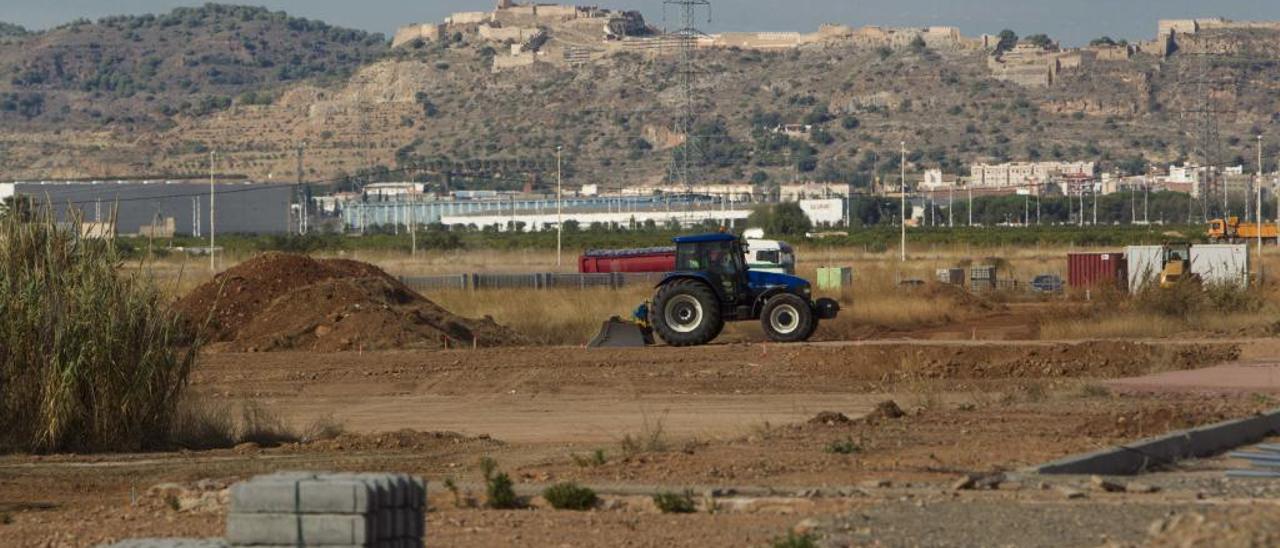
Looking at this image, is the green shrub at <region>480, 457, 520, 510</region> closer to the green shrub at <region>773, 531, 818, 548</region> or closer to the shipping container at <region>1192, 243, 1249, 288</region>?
the green shrub at <region>773, 531, 818, 548</region>

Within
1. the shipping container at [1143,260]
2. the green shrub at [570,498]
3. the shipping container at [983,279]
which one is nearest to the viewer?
the green shrub at [570,498]

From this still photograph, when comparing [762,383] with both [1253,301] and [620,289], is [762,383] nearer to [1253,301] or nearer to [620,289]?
[1253,301]

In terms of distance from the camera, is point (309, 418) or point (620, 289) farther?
point (620, 289)

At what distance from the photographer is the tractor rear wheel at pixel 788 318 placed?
36.6m

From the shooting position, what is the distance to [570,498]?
16.0 metres

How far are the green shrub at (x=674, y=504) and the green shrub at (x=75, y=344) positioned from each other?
24.7 ft

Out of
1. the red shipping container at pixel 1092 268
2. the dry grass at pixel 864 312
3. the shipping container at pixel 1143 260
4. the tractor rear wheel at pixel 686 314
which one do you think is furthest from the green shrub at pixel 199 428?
the red shipping container at pixel 1092 268

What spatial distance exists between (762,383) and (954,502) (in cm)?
1568

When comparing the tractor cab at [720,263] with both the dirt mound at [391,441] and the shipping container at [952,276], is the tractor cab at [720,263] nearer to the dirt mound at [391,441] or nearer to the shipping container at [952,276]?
the dirt mound at [391,441]

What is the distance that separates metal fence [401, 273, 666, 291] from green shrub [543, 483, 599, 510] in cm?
4310

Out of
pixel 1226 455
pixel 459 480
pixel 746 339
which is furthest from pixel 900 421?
pixel 746 339

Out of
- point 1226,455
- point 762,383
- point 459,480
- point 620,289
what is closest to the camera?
point 459,480

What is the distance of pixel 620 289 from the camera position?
56938mm

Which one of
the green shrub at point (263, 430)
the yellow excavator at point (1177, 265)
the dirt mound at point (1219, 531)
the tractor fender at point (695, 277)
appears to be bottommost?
the green shrub at point (263, 430)
